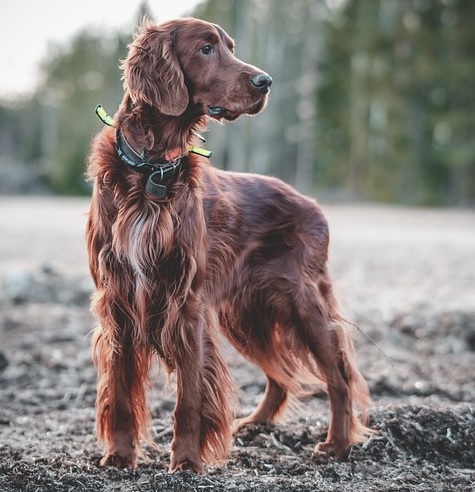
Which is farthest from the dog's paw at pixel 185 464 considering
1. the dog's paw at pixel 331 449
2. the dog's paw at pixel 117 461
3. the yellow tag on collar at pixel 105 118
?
the yellow tag on collar at pixel 105 118

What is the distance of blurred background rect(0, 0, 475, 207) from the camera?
27.4 m

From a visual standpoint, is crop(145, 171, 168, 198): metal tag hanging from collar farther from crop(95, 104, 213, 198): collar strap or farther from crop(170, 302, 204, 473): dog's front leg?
crop(170, 302, 204, 473): dog's front leg

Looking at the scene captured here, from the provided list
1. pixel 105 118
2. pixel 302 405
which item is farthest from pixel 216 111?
pixel 302 405

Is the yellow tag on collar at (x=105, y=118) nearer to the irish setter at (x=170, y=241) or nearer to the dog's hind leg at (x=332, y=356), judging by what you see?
the irish setter at (x=170, y=241)

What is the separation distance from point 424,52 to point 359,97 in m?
2.94

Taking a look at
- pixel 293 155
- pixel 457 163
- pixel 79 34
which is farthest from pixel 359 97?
pixel 79 34

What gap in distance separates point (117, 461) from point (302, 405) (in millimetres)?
1490

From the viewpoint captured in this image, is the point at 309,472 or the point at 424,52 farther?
the point at 424,52

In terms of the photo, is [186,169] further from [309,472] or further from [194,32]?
[309,472]

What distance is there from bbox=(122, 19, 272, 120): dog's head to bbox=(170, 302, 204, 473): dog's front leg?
2.75 feet

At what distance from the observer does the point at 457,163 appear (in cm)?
2631

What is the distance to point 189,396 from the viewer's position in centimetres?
326

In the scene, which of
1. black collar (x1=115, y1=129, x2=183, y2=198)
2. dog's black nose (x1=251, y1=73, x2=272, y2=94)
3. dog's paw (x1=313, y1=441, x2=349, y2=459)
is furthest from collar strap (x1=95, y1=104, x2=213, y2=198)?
dog's paw (x1=313, y1=441, x2=349, y2=459)

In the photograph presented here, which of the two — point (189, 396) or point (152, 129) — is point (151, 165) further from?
point (189, 396)
